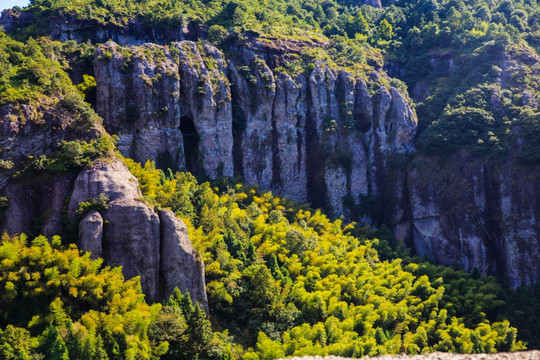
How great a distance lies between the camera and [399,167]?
4362cm

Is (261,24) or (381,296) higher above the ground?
(261,24)

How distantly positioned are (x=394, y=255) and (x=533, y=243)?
10.9 m

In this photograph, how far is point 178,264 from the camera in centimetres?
2345

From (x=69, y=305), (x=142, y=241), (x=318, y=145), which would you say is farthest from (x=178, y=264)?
(x=318, y=145)

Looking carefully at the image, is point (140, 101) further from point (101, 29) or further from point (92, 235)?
point (92, 235)

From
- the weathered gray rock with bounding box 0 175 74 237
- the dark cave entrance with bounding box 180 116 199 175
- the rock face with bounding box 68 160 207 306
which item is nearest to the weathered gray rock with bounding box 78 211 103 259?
the rock face with bounding box 68 160 207 306

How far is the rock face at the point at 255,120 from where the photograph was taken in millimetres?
34844

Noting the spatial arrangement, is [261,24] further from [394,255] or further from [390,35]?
[394,255]

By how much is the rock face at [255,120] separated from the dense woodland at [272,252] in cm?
222

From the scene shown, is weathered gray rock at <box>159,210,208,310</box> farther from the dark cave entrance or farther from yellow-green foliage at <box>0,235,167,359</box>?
the dark cave entrance

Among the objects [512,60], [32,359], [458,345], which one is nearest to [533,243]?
[458,345]

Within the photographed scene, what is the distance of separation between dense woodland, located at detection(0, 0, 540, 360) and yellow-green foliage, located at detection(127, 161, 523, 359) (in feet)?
0.31

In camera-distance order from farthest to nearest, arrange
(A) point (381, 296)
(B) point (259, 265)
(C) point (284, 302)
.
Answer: (A) point (381, 296) → (B) point (259, 265) → (C) point (284, 302)

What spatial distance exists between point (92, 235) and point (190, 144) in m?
16.3
